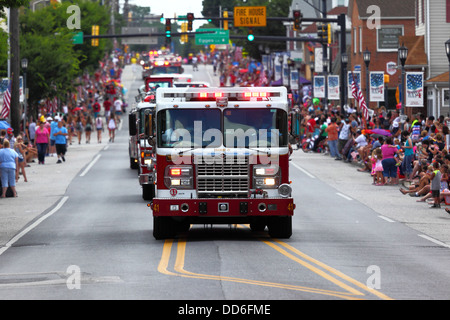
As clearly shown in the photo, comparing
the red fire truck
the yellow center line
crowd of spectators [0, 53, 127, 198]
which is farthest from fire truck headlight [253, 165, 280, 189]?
crowd of spectators [0, 53, 127, 198]

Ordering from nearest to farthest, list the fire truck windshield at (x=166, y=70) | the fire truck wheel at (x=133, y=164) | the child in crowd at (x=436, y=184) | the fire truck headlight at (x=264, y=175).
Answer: the fire truck headlight at (x=264, y=175) → the child in crowd at (x=436, y=184) → the fire truck wheel at (x=133, y=164) → the fire truck windshield at (x=166, y=70)

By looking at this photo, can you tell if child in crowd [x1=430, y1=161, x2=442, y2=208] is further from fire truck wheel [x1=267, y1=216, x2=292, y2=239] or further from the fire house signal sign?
the fire house signal sign

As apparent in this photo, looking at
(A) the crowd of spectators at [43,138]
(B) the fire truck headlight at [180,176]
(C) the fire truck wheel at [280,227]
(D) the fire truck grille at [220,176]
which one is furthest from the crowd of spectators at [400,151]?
(A) the crowd of spectators at [43,138]

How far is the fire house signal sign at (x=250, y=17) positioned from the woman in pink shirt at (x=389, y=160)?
27.4 metres

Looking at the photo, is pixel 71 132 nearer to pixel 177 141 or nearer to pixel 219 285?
pixel 177 141

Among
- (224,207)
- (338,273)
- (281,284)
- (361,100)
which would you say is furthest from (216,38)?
(281,284)

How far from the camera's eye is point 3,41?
116ft

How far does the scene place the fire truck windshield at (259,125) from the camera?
1850cm

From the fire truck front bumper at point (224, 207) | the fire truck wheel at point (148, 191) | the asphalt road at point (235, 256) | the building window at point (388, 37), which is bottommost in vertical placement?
the asphalt road at point (235, 256)

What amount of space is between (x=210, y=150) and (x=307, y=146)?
3306 cm

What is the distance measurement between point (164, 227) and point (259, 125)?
2.55 metres

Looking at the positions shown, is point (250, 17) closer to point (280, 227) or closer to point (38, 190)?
point (38, 190)

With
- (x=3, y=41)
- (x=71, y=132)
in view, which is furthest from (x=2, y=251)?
(x=71, y=132)

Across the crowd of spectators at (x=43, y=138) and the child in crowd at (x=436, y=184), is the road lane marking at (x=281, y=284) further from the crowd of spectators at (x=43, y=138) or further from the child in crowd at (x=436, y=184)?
the crowd of spectators at (x=43, y=138)
